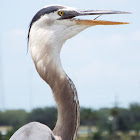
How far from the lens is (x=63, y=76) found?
224 inches

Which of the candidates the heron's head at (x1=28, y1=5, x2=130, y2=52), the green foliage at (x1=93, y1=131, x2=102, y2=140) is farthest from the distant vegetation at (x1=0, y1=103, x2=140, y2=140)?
the heron's head at (x1=28, y1=5, x2=130, y2=52)

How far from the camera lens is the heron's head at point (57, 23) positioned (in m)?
5.72

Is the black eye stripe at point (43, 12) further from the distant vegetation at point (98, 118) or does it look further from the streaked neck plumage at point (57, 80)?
the distant vegetation at point (98, 118)

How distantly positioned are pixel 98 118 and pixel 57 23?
7845 centimetres

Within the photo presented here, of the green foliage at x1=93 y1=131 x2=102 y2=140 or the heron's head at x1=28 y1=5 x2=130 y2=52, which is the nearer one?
the heron's head at x1=28 y1=5 x2=130 y2=52

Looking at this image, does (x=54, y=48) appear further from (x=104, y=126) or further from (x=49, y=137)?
(x=104, y=126)

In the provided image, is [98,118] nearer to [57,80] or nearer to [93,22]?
[93,22]

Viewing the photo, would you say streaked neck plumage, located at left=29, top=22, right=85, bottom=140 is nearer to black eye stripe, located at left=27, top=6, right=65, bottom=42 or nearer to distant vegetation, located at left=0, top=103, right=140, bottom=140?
black eye stripe, located at left=27, top=6, right=65, bottom=42

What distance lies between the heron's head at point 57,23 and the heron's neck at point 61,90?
14 centimetres

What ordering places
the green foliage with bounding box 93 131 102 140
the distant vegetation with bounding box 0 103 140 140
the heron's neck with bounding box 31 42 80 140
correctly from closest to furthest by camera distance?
the heron's neck with bounding box 31 42 80 140, the distant vegetation with bounding box 0 103 140 140, the green foliage with bounding box 93 131 102 140

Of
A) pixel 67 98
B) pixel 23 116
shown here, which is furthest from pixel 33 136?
pixel 23 116

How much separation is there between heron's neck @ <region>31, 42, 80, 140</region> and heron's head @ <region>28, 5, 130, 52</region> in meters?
0.14

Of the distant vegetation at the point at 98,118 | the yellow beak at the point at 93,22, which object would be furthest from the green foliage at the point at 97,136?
the yellow beak at the point at 93,22

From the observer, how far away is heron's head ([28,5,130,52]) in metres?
5.72
